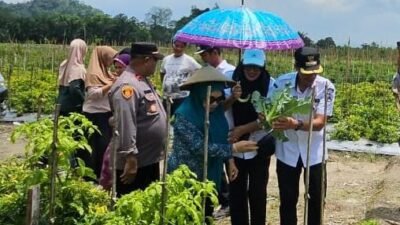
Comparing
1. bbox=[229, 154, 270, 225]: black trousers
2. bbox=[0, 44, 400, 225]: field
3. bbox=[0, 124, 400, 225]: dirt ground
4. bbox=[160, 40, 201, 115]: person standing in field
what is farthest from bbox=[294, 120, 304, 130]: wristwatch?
bbox=[160, 40, 201, 115]: person standing in field

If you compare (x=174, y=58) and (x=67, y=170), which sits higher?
(x=174, y=58)

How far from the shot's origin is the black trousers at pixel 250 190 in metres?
4.38

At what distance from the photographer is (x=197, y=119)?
3738 mm

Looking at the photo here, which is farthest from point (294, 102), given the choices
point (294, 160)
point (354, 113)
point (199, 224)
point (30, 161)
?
point (354, 113)

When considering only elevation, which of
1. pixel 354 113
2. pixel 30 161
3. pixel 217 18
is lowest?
pixel 354 113

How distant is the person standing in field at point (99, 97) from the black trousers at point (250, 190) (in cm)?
156

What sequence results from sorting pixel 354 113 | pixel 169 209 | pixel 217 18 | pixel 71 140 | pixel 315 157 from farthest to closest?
pixel 354 113 → pixel 217 18 → pixel 315 157 → pixel 71 140 → pixel 169 209

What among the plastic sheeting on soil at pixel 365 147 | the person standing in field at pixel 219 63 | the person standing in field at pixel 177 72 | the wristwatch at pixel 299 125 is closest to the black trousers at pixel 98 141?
the person standing in field at pixel 177 72

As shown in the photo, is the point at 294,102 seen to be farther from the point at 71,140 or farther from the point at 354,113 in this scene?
the point at 354,113

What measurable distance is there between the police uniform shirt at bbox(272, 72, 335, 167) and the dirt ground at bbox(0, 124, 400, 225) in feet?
3.85

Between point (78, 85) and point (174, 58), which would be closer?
point (78, 85)

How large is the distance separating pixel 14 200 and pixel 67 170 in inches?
11.7

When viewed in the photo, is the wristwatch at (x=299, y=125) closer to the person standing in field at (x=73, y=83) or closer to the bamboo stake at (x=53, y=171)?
the bamboo stake at (x=53, y=171)

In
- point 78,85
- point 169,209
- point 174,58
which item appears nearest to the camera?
point 169,209
